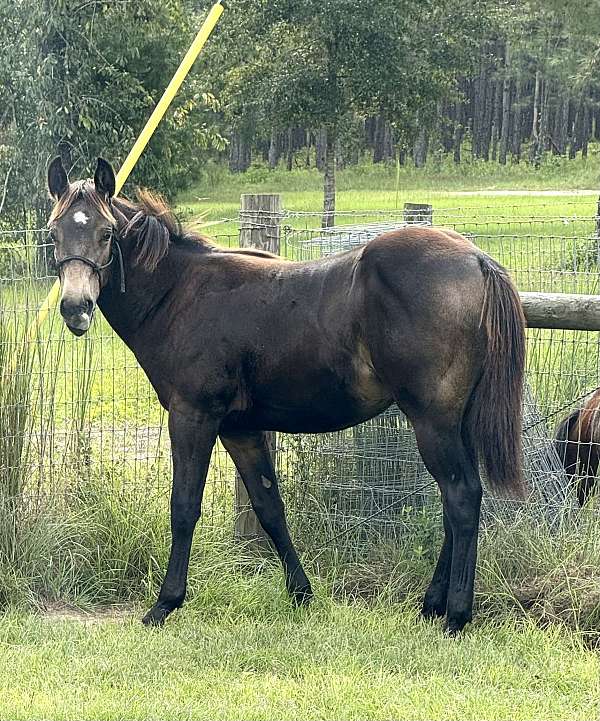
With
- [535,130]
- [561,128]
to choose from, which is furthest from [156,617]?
[561,128]

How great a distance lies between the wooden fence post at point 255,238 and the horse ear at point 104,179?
1.09 m

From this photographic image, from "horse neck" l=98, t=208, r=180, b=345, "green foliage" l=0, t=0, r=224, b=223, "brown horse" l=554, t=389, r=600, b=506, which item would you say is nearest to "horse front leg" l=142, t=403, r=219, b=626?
"horse neck" l=98, t=208, r=180, b=345

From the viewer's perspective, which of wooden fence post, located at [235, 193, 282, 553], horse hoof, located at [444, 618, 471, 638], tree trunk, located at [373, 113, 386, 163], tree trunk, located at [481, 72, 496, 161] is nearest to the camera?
horse hoof, located at [444, 618, 471, 638]

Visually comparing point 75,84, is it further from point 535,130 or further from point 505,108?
point 505,108

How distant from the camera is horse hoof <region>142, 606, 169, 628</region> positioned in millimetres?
4594

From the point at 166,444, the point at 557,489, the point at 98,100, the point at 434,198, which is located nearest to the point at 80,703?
the point at 557,489

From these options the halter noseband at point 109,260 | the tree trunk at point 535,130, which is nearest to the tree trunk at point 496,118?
the tree trunk at point 535,130

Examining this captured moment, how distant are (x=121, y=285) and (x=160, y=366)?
0.44 m

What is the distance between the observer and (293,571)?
16.1ft

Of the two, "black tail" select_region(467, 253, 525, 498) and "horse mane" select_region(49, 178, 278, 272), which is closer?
"black tail" select_region(467, 253, 525, 498)

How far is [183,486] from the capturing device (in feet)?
15.2

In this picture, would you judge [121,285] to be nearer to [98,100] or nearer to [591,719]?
[591,719]

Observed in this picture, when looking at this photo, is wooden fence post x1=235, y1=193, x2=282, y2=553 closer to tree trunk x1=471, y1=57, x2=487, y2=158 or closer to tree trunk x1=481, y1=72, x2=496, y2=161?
tree trunk x1=481, y1=72, x2=496, y2=161

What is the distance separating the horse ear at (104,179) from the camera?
4.51 meters
